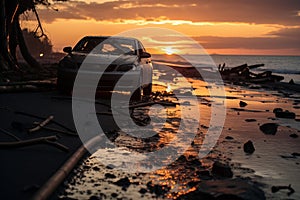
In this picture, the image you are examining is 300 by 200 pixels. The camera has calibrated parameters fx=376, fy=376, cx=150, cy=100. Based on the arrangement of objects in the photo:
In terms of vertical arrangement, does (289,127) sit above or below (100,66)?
below

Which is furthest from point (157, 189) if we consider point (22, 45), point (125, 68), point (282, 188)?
point (22, 45)

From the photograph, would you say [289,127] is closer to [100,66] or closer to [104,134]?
[104,134]

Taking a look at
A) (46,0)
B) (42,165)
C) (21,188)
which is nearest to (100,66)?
(42,165)

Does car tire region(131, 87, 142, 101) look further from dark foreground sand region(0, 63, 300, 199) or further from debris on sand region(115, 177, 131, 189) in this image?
debris on sand region(115, 177, 131, 189)

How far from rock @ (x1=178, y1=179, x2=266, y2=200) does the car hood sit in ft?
21.9

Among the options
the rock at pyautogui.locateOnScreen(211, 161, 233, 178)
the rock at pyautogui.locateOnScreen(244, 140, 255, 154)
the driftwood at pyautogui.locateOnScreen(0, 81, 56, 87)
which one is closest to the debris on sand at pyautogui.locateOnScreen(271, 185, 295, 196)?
the rock at pyautogui.locateOnScreen(211, 161, 233, 178)

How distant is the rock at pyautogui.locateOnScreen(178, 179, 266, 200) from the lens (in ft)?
11.6

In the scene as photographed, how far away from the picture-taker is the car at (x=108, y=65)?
10109 mm

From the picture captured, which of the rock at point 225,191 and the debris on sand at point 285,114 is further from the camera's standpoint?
the debris on sand at point 285,114

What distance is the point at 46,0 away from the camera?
69.9 feet

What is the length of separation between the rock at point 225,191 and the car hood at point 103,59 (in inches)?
263

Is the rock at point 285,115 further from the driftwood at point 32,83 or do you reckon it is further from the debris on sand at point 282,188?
the driftwood at point 32,83

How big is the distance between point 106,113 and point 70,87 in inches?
102

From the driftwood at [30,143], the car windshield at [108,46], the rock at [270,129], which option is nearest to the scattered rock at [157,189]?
the driftwood at [30,143]
